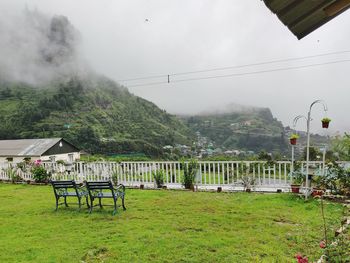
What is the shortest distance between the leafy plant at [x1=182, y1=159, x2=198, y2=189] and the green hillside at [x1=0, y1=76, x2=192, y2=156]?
35.6 m

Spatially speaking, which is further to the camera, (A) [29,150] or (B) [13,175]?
(A) [29,150]

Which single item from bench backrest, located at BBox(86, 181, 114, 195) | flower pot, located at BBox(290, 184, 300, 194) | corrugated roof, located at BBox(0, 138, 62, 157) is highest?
corrugated roof, located at BBox(0, 138, 62, 157)

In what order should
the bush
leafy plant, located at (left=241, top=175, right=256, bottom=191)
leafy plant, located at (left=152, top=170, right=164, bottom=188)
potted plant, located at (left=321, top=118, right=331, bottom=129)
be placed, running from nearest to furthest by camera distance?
potted plant, located at (left=321, top=118, right=331, bottom=129), leafy plant, located at (left=241, top=175, right=256, bottom=191), leafy plant, located at (left=152, top=170, right=164, bottom=188), the bush

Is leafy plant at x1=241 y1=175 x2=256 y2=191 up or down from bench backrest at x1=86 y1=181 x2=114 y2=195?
down

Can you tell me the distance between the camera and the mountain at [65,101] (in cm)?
5194

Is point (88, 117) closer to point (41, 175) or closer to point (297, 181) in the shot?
point (41, 175)

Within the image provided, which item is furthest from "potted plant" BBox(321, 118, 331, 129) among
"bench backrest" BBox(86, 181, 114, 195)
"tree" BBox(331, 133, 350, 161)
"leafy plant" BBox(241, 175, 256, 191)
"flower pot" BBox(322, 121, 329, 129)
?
"bench backrest" BBox(86, 181, 114, 195)

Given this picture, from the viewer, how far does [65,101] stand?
200ft

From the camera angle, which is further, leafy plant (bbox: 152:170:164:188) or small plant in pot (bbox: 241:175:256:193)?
leafy plant (bbox: 152:170:164:188)

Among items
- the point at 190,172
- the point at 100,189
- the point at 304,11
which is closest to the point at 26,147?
the point at 190,172

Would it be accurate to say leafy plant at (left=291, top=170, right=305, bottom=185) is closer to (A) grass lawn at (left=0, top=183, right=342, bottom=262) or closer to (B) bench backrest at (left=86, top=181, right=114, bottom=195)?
(A) grass lawn at (left=0, top=183, right=342, bottom=262)

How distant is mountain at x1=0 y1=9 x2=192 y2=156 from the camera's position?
5194 cm

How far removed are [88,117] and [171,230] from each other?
55245 mm

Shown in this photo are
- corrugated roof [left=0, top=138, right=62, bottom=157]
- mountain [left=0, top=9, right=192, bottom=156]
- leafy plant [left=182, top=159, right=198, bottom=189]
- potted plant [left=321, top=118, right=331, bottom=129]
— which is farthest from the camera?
mountain [left=0, top=9, right=192, bottom=156]
